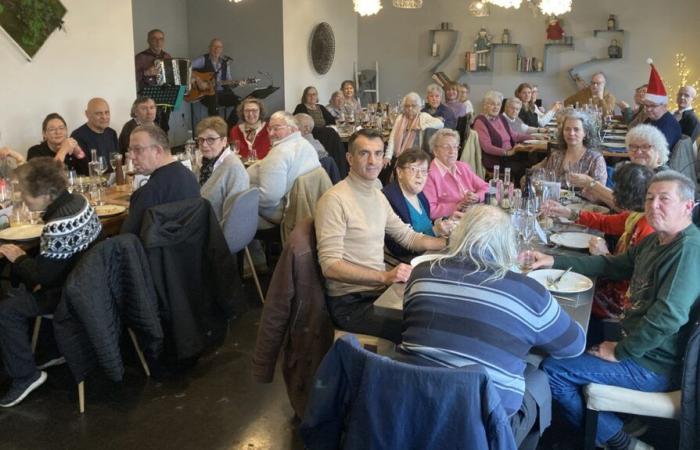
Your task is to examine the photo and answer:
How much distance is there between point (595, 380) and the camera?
7.65 feet

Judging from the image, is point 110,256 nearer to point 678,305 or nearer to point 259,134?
point 678,305

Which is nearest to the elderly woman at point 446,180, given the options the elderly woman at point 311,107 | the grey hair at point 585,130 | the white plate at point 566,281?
the grey hair at point 585,130

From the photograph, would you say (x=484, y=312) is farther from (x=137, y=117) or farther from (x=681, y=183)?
(x=137, y=117)

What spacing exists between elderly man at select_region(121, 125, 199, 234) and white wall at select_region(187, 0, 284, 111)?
6.03 metres

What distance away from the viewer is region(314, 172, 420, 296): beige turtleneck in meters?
2.58

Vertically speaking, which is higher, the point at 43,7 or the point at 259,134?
the point at 43,7

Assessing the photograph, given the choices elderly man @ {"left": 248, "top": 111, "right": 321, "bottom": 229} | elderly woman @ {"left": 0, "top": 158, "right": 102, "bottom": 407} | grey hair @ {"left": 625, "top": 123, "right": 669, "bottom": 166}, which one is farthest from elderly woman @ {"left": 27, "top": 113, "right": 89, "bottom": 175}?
grey hair @ {"left": 625, "top": 123, "right": 669, "bottom": 166}

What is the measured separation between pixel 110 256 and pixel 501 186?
1.95 metres

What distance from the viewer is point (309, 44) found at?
10.1 metres

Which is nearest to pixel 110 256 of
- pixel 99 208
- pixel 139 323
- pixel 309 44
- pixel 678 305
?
pixel 139 323

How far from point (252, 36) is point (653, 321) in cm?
818

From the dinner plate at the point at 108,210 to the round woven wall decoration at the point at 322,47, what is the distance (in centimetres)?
689

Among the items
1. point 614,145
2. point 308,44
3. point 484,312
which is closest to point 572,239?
point 484,312

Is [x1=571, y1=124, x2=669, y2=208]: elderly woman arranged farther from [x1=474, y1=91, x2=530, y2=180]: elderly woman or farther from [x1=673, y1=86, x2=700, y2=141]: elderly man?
[x1=673, y1=86, x2=700, y2=141]: elderly man
